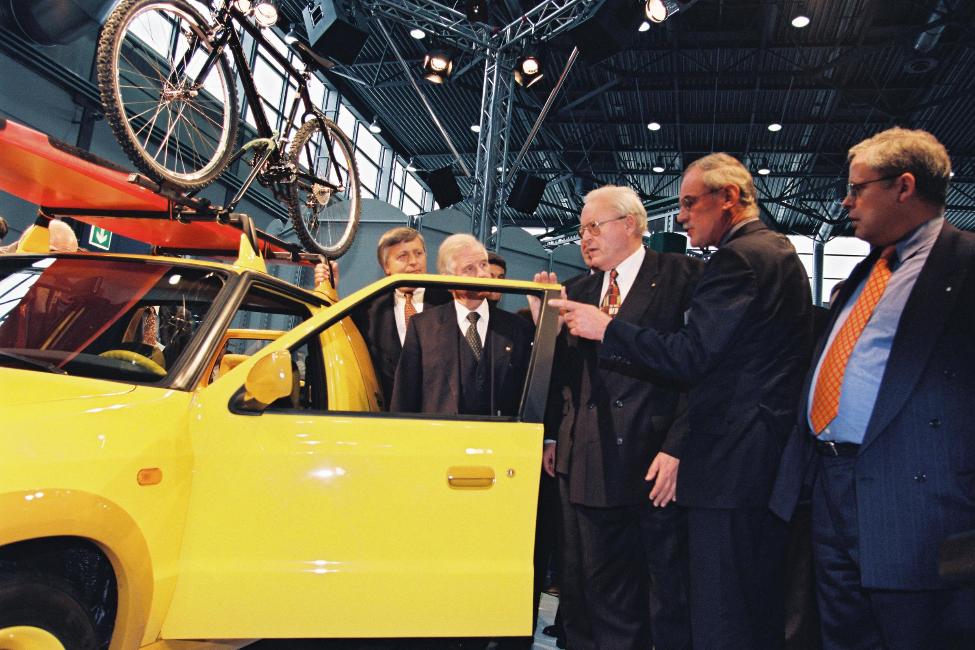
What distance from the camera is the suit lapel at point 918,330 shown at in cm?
157

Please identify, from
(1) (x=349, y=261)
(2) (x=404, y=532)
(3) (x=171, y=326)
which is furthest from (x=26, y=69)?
(2) (x=404, y=532)

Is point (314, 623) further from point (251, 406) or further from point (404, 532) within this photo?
point (251, 406)

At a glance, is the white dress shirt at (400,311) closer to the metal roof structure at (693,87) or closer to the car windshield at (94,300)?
the car windshield at (94,300)

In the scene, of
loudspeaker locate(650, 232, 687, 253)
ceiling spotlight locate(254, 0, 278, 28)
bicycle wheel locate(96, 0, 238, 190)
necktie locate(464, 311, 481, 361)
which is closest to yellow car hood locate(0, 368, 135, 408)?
necktie locate(464, 311, 481, 361)

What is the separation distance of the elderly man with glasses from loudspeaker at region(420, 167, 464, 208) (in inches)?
356

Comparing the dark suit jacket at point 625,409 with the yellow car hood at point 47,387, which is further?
the dark suit jacket at point 625,409

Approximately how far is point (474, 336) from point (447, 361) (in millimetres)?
144

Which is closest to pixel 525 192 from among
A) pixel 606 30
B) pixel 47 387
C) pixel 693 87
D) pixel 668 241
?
pixel 668 241

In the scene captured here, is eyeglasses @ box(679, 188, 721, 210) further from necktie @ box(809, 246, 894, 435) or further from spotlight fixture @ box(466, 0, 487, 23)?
spotlight fixture @ box(466, 0, 487, 23)

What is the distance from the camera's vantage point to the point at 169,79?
10.7ft

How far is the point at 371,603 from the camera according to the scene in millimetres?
1787

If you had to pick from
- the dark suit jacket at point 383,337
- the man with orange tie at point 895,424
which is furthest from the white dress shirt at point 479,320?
the man with orange tie at point 895,424

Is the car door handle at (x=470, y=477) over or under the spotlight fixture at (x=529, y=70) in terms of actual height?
under

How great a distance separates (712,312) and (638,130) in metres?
13.6
